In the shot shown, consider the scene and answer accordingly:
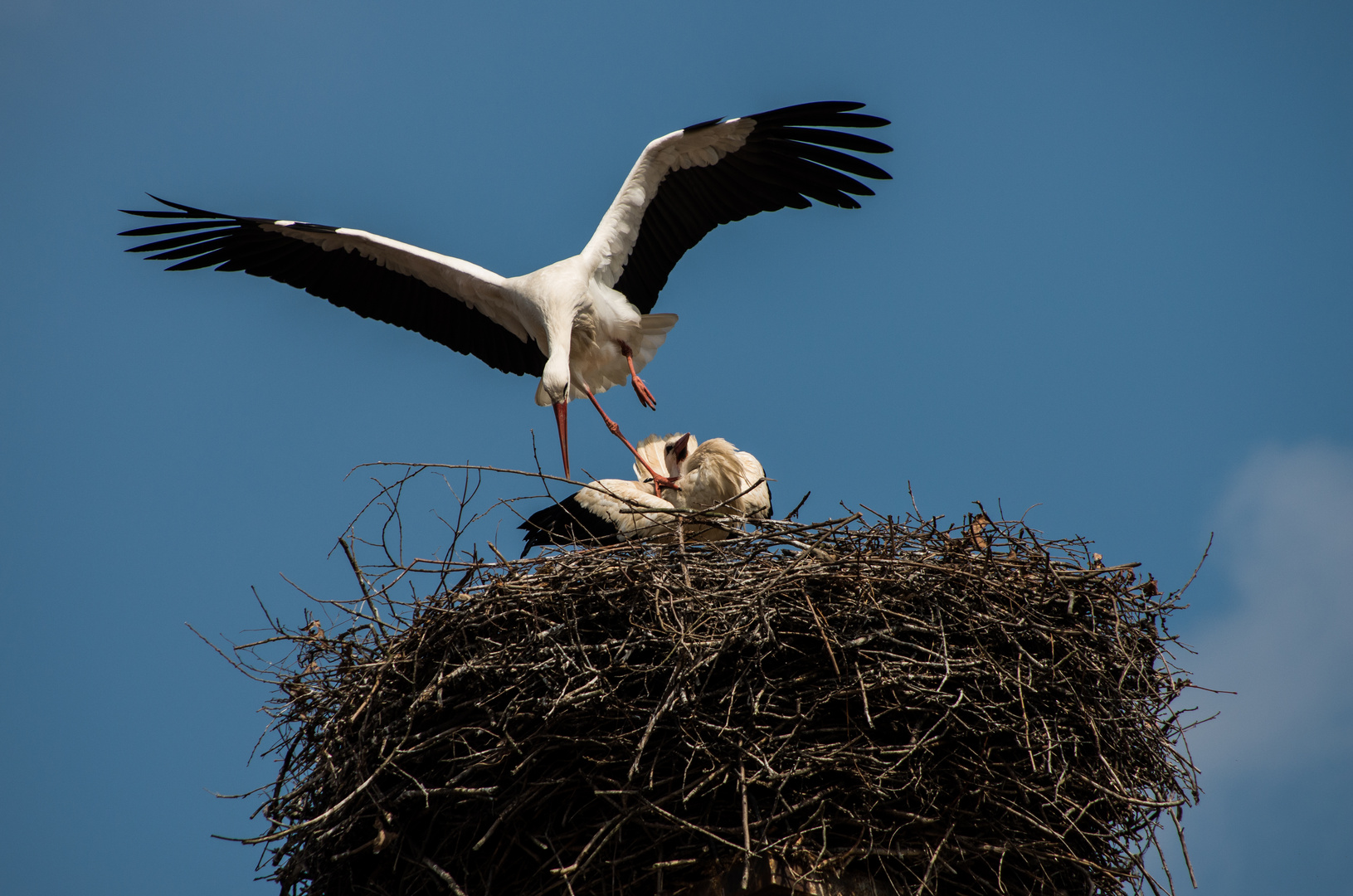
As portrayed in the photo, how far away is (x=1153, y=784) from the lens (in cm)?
419

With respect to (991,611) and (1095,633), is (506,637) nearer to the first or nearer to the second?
(991,611)

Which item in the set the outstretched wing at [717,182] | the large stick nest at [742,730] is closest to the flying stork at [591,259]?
the outstretched wing at [717,182]

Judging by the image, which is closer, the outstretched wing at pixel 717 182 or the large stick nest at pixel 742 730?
the large stick nest at pixel 742 730

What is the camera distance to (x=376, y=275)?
748 cm

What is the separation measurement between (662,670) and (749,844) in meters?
0.69

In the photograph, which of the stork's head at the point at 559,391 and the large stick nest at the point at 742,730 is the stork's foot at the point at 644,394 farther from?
the large stick nest at the point at 742,730

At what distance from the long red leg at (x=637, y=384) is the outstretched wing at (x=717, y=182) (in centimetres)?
42

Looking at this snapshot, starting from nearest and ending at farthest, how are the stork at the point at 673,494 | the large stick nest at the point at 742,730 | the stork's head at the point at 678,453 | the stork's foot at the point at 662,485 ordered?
the large stick nest at the point at 742,730 < the stork at the point at 673,494 < the stork's foot at the point at 662,485 < the stork's head at the point at 678,453

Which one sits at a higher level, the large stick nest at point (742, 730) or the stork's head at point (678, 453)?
the stork's head at point (678, 453)

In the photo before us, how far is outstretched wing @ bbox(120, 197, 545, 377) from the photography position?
7160 mm

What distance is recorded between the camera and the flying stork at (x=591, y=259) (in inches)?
264

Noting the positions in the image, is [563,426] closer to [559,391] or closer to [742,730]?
[559,391]

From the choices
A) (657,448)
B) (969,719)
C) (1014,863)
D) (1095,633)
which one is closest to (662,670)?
(969,719)

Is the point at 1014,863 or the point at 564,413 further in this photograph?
the point at 564,413
